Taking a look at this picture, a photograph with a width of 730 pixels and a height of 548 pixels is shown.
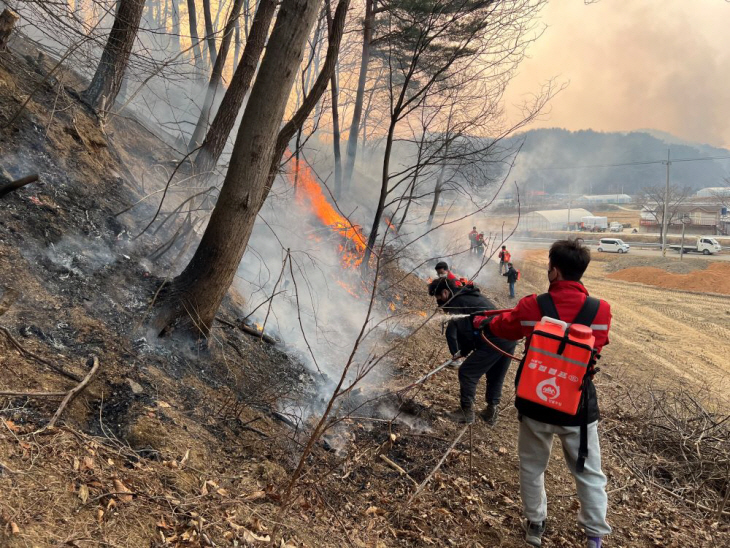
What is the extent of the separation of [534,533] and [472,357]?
1.96 metres

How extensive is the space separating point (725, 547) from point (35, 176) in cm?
668

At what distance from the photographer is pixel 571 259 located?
11.0 ft

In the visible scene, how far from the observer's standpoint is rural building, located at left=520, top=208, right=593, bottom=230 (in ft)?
221

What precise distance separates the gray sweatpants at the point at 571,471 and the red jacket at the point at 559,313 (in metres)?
0.62

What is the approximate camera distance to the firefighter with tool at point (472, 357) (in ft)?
16.5

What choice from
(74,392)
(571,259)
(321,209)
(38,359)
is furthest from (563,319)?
(321,209)

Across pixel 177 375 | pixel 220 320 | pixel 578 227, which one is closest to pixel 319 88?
pixel 220 320

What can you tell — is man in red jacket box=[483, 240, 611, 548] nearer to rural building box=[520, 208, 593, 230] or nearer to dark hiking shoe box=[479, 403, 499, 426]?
dark hiking shoe box=[479, 403, 499, 426]

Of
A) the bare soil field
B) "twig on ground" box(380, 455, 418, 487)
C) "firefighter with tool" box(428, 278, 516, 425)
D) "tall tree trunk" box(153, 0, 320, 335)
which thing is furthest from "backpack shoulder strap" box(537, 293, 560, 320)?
the bare soil field

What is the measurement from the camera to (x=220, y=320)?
17.3 feet

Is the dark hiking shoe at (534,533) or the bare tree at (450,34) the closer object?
the dark hiking shoe at (534,533)

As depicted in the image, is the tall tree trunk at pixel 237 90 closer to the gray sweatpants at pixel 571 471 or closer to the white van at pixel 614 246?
the gray sweatpants at pixel 571 471

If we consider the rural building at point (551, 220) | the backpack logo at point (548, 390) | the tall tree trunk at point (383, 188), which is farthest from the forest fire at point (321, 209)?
the rural building at point (551, 220)

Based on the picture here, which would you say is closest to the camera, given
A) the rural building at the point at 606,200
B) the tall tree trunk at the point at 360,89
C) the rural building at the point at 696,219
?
the tall tree trunk at the point at 360,89
